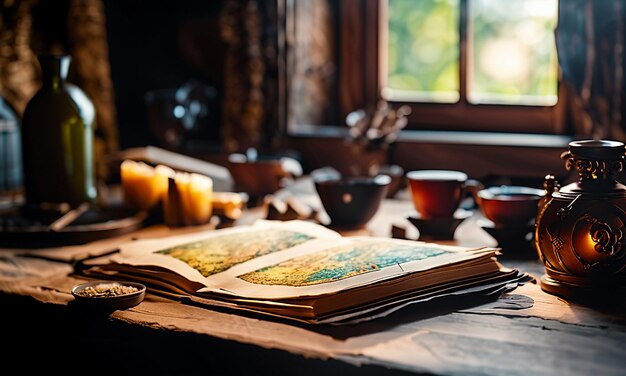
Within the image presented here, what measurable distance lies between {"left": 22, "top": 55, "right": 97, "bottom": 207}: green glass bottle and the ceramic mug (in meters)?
0.76

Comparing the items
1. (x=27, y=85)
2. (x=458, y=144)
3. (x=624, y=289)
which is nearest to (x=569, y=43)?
(x=458, y=144)

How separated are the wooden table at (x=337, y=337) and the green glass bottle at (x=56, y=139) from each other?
486 mm

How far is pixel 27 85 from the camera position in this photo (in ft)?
8.63

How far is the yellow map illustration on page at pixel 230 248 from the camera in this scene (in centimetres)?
138

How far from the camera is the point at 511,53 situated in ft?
8.33

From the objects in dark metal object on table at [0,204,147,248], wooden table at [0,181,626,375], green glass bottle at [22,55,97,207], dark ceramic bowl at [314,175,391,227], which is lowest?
wooden table at [0,181,626,375]

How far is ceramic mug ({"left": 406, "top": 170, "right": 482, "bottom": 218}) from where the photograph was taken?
5.38 feet

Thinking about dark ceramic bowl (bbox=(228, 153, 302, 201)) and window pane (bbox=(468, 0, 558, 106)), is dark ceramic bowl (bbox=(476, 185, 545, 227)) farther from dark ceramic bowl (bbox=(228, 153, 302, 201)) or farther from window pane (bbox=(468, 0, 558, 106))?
window pane (bbox=(468, 0, 558, 106))

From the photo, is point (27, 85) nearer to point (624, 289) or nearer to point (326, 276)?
point (326, 276)

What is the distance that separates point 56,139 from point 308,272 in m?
0.86

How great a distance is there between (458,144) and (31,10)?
1.37 m

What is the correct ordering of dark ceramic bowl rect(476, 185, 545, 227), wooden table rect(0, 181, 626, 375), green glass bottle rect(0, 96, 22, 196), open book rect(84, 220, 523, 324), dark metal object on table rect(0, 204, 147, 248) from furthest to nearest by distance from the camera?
green glass bottle rect(0, 96, 22, 196), dark metal object on table rect(0, 204, 147, 248), dark ceramic bowl rect(476, 185, 545, 227), open book rect(84, 220, 523, 324), wooden table rect(0, 181, 626, 375)

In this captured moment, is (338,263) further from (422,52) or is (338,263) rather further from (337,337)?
(422,52)

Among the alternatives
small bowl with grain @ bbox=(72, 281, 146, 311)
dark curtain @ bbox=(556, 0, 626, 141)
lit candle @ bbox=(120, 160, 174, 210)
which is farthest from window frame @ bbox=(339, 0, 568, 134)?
small bowl with grain @ bbox=(72, 281, 146, 311)
